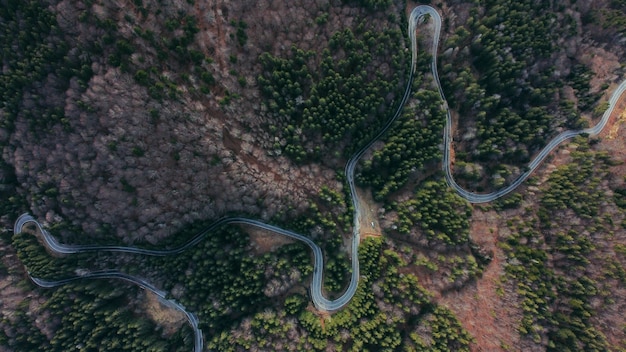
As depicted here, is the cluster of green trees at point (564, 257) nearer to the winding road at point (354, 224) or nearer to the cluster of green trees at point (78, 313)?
the winding road at point (354, 224)

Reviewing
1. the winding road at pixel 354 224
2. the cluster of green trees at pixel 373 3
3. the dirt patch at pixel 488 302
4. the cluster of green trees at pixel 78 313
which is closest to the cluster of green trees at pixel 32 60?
the winding road at pixel 354 224

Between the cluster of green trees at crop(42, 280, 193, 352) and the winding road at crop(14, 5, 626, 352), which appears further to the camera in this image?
the winding road at crop(14, 5, 626, 352)

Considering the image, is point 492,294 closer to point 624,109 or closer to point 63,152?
point 624,109

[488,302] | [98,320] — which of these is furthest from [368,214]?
[98,320]

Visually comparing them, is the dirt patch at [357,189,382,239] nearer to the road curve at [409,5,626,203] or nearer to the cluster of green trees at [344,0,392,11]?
the road curve at [409,5,626,203]

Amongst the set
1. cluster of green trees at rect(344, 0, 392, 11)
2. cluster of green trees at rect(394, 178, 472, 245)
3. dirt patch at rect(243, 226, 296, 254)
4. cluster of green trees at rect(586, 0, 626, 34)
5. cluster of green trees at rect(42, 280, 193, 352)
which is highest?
cluster of green trees at rect(586, 0, 626, 34)

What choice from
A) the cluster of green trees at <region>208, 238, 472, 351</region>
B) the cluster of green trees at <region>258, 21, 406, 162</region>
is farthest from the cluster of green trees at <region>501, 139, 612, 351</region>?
the cluster of green trees at <region>258, 21, 406, 162</region>
